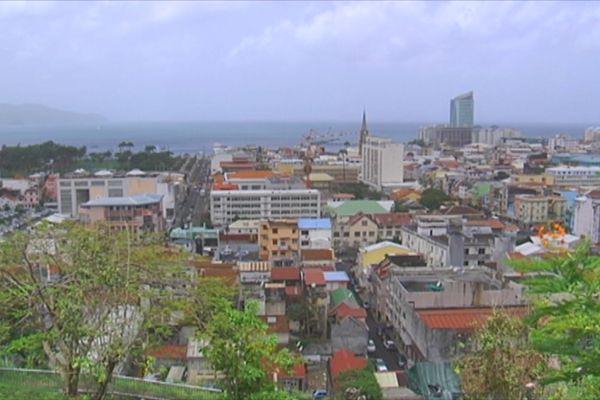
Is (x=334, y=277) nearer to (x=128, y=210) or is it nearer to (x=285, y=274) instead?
(x=285, y=274)

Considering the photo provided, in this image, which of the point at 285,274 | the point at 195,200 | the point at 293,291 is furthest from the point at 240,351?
the point at 195,200

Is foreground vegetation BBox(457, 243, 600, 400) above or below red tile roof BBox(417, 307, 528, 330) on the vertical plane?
above

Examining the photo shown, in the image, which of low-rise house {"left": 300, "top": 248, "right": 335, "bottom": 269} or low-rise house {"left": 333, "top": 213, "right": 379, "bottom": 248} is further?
low-rise house {"left": 333, "top": 213, "right": 379, "bottom": 248}

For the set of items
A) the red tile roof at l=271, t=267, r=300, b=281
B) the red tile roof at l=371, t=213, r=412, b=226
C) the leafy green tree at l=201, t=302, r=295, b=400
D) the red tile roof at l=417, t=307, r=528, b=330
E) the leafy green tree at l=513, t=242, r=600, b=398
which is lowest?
the red tile roof at l=417, t=307, r=528, b=330

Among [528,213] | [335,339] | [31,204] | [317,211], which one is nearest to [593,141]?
[528,213]

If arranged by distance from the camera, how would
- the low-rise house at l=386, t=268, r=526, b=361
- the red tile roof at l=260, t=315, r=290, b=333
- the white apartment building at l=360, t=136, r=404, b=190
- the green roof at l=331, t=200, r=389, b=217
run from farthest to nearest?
the white apartment building at l=360, t=136, r=404, b=190, the green roof at l=331, t=200, r=389, b=217, the red tile roof at l=260, t=315, r=290, b=333, the low-rise house at l=386, t=268, r=526, b=361

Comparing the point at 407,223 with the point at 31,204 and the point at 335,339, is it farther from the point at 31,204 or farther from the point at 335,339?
the point at 31,204

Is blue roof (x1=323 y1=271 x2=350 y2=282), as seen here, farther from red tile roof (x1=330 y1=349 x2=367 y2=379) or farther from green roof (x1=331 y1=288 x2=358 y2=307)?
red tile roof (x1=330 y1=349 x2=367 y2=379)

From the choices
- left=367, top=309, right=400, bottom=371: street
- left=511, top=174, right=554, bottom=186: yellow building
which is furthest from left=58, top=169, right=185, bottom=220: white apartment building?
left=511, top=174, right=554, bottom=186: yellow building

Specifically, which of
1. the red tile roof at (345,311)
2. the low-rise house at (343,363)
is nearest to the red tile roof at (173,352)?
the low-rise house at (343,363)
